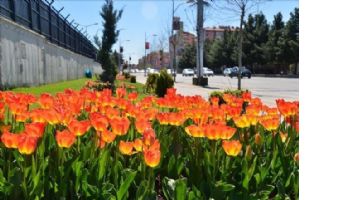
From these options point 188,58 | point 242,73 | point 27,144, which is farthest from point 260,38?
point 27,144

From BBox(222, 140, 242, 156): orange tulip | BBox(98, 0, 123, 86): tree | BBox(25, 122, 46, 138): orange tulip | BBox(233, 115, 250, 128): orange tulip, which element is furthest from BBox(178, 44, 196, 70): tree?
BBox(25, 122, 46, 138): orange tulip

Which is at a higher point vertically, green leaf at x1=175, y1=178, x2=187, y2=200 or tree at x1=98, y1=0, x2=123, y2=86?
tree at x1=98, y1=0, x2=123, y2=86

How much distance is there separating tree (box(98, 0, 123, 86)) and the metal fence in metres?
3.56

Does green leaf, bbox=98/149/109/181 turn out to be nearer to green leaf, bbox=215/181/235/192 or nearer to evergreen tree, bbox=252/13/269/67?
green leaf, bbox=215/181/235/192

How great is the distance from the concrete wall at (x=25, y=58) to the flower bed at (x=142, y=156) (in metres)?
14.0

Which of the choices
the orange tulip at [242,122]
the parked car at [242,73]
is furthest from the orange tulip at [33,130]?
the parked car at [242,73]

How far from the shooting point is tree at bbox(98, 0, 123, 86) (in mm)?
22797

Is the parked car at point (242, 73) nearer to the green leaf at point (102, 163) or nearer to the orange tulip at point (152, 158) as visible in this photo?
the green leaf at point (102, 163)

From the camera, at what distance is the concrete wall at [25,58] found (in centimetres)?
1611
